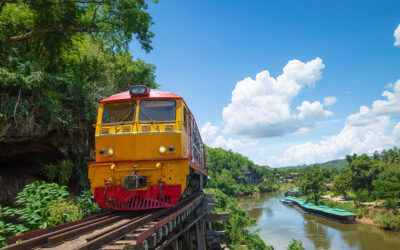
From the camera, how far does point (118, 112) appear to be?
7207 millimetres

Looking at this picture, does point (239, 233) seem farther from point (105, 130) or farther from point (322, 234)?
point (105, 130)

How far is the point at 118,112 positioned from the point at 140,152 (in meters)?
1.51

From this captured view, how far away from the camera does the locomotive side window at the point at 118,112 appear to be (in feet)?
23.3

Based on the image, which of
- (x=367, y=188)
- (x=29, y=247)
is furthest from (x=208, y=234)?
(x=367, y=188)

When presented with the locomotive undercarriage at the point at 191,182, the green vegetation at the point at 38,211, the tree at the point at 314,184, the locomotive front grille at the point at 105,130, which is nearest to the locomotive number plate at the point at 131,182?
the locomotive undercarriage at the point at 191,182

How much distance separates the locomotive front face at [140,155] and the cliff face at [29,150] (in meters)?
5.00

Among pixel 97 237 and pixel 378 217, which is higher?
pixel 97 237

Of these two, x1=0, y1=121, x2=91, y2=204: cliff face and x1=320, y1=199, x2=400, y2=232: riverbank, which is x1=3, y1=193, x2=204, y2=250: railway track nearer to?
x1=0, y1=121, x2=91, y2=204: cliff face

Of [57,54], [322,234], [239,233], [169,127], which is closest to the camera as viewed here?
[169,127]

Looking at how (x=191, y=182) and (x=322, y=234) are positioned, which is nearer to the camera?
(x=191, y=182)

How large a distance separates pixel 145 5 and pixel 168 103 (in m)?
8.78

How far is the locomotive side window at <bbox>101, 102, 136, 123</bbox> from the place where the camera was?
23.3 feet

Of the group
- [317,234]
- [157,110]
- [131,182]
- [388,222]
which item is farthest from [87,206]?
[388,222]

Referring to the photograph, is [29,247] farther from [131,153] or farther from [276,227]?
[276,227]
